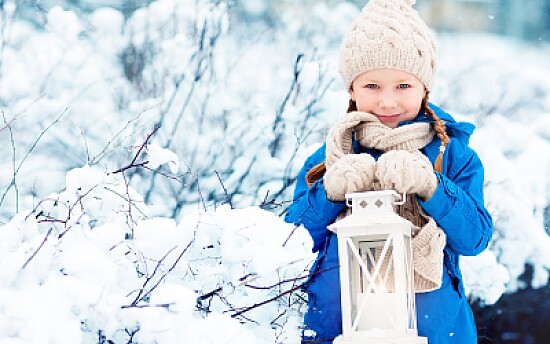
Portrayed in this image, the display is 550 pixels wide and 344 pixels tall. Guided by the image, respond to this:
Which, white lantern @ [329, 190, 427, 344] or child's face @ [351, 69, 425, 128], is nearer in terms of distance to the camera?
white lantern @ [329, 190, 427, 344]

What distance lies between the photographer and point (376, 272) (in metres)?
1.77

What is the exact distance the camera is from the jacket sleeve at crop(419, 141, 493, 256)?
180 cm

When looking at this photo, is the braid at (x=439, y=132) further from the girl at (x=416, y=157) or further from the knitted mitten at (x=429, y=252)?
the knitted mitten at (x=429, y=252)

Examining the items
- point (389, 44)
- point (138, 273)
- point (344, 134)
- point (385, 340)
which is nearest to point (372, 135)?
point (344, 134)

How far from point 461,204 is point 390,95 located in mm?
322

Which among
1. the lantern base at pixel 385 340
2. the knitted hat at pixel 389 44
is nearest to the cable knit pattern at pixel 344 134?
the knitted hat at pixel 389 44

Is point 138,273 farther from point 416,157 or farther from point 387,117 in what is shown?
point 387,117

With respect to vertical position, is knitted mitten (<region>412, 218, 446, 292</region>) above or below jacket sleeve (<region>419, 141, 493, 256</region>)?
below

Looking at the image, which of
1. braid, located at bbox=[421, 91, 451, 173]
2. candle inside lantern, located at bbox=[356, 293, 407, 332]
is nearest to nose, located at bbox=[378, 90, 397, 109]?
braid, located at bbox=[421, 91, 451, 173]

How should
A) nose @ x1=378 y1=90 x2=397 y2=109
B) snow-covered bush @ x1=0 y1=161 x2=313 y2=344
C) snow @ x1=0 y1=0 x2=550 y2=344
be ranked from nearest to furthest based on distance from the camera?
1. snow-covered bush @ x1=0 y1=161 x2=313 y2=344
2. snow @ x1=0 y1=0 x2=550 y2=344
3. nose @ x1=378 y1=90 x2=397 y2=109

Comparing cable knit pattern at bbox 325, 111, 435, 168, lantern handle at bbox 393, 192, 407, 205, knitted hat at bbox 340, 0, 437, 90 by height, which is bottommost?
lantern handle at bbox 393, 192, 407, 205

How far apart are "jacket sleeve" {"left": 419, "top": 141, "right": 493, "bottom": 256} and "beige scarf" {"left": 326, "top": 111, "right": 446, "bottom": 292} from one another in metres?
0.04

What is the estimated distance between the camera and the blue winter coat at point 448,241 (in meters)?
1.86

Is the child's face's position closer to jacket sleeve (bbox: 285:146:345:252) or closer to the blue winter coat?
the blue winter coat
